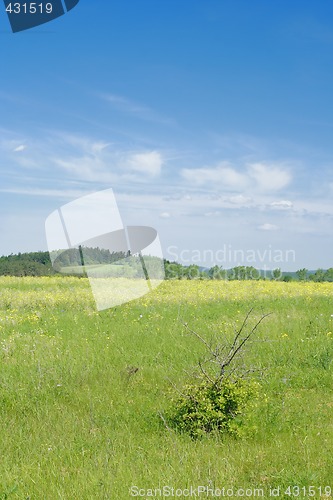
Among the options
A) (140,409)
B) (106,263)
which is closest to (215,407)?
(140,409)

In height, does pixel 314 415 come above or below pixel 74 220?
below

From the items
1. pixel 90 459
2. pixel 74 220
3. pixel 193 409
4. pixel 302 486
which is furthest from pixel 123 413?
pixel 74 220

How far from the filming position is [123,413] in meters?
7.24

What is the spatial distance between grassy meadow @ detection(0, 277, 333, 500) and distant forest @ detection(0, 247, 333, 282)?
19.9 metres

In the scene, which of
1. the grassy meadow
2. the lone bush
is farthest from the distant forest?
the lone bush

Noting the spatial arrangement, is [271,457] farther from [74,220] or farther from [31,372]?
[74,220]

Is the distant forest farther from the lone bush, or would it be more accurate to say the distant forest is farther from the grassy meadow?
the lone bush

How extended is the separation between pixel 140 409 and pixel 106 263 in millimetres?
30548

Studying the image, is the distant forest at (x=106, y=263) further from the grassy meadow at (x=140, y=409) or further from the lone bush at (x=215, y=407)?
the lone bush at (x=215, y=407)

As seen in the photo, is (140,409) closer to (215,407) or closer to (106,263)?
(215,407)

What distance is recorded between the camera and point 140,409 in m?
7.44

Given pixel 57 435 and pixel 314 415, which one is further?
pixel 314 415

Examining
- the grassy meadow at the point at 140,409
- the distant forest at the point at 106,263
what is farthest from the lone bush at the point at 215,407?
the distant forest at the point at 106,263

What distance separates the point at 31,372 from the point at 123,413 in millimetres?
2502
